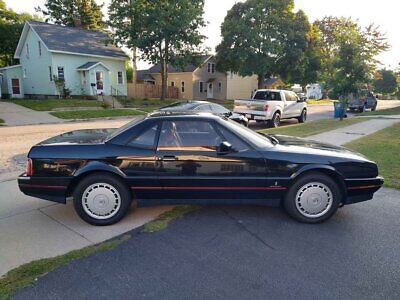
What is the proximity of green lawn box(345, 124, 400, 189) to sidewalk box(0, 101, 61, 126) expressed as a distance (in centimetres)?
1476

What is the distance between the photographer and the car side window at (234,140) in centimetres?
382

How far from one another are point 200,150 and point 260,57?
28.8 metres

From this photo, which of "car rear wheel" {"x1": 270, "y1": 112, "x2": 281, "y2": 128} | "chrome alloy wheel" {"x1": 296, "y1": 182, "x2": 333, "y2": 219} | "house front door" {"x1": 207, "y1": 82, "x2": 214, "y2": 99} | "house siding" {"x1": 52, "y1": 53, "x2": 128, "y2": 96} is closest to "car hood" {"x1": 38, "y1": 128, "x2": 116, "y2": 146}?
"chrome alloy wheel" {"x1": 296, "y1": 182, "x2": 333, "y2": 219}

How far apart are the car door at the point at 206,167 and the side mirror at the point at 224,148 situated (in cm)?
3

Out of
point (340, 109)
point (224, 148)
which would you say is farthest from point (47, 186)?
point (340, 109)

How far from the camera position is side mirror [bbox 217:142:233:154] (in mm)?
3680

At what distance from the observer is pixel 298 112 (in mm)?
15961

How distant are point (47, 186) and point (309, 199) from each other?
134 inches

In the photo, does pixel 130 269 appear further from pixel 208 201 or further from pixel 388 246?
pixel 388 246

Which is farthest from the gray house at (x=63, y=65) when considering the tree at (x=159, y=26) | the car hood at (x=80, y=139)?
the car hood at (x=80, y=139)

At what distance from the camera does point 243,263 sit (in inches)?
119

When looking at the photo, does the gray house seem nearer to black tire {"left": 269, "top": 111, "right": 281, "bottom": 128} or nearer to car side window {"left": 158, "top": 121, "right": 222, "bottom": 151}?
black tire {"left": 269, "top": 111, "right": 281, "bottom": 128}

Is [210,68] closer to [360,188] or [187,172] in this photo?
[360,188]

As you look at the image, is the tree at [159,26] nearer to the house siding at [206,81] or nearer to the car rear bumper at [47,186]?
the house siding at [206,81]
